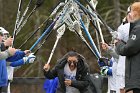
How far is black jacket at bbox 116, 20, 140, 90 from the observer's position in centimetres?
732

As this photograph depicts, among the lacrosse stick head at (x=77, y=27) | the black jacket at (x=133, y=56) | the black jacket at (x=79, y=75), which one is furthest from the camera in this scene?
the lacrosse stick head at (x=77, y=27)

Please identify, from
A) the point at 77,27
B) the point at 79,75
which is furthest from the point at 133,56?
the point at 77,27

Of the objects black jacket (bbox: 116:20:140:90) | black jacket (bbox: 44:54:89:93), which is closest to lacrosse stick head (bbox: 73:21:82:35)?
black jacket (bbox: 44:54:89:93)

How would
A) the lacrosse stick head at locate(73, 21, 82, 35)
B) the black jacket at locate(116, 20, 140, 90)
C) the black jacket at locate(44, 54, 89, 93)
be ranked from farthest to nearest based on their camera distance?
the lacrosse stick head at locate(73, 21, 82, 35) → the black jacket at locate(44, 54, 89, 93) → the black jacket at locate(116, 20, 140, 90)

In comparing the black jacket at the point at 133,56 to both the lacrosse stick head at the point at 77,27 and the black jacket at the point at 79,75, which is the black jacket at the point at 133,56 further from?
the lacrosse stick head at the point at 77,27

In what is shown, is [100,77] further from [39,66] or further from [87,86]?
[39,66]

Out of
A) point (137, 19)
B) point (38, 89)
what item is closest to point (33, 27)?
point (38, 89)

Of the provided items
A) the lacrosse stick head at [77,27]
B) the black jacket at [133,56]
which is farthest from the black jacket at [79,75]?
the black jacket at [133,56]

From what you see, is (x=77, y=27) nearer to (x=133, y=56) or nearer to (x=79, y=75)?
(x=79, y=75)

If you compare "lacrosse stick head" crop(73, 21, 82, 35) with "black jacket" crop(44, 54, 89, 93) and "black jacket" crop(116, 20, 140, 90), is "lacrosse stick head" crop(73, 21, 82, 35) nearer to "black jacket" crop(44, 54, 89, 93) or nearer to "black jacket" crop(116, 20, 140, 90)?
"black jacket" crop(44, 54, 89, 93)

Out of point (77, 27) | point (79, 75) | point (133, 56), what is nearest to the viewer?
point (133, 56)

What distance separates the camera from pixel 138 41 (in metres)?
7.31

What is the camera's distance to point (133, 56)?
741cm

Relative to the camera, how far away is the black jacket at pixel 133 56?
7.32m
